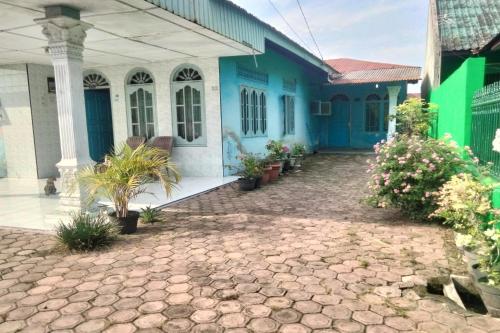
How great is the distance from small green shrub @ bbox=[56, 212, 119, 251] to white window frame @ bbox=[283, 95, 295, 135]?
9011mm

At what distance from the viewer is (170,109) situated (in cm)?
880

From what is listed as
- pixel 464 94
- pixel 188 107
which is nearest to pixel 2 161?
pixel 188 107

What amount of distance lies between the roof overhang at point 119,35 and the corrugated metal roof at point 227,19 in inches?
3.7

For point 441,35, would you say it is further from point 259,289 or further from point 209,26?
point 259,289

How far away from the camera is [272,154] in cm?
941

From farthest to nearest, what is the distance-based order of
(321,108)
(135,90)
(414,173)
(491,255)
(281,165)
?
(321,108) → (281,165) → (135,90) → (414,173) → (491,255)

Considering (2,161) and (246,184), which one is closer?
(246,184)

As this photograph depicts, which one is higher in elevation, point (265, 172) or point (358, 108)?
point (358, 108)

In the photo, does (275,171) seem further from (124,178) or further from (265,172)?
(124,178)

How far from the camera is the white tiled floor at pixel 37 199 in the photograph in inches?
210

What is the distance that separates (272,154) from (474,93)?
217 inches

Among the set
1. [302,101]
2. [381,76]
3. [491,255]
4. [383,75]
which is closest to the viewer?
[491,255]

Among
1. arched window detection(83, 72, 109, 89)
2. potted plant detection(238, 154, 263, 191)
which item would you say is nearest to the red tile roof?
potted plant detection(238, 154, 263, 191)

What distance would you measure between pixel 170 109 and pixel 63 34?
13.1ft
